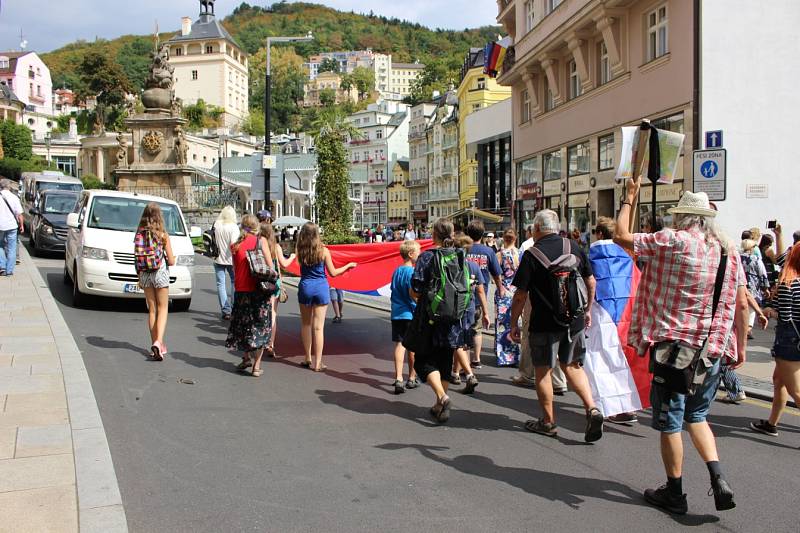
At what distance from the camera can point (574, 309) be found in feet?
20.8

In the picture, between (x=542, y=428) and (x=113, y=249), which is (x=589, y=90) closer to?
(x=113, y=249)

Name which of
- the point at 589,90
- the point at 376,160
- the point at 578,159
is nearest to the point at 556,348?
the point at 589,90

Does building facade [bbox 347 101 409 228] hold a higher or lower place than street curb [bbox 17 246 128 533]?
higher

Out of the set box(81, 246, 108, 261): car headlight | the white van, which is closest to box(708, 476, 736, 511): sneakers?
the white van

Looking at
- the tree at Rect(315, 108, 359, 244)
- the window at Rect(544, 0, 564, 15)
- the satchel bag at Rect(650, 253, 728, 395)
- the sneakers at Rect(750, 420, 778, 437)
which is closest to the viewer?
the satchel bag at Rect(650, 253, 728, 395)

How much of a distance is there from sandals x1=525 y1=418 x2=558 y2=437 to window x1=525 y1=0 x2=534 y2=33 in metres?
29.0

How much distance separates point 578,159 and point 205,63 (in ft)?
386

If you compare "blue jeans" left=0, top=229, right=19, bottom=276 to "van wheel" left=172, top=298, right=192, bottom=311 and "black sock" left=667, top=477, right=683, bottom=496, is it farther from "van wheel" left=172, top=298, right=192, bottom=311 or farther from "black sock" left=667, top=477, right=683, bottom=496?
"black sock" left=667, top=477, right=683, bottom=496

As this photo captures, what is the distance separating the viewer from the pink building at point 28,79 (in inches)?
4830

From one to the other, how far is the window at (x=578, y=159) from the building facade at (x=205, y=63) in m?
112

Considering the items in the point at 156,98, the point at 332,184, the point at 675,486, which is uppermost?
the point at 156,98

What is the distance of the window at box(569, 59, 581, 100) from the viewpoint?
→ 94.4ft

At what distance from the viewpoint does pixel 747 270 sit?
1084 centimetres

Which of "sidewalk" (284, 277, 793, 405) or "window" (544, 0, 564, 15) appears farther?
"window" (544, 0, 564, 15)
